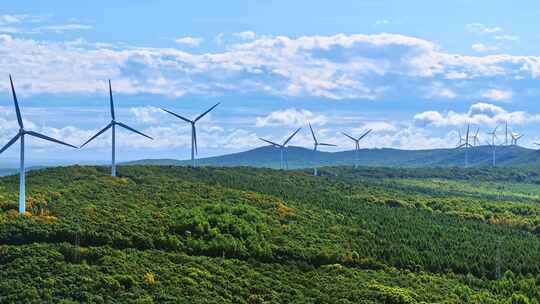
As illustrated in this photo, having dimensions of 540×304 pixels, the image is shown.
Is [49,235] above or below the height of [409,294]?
above

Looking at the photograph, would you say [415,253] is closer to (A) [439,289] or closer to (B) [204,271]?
(A) [439,289]

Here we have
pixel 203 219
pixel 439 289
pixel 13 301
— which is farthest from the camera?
pixel 203 219

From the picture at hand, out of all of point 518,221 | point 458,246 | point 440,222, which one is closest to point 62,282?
point 458,246

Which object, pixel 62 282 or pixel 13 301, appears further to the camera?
pixel 62 282

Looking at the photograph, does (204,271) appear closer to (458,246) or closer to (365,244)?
(365,244)

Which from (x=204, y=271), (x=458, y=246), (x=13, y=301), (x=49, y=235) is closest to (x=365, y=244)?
(x=458, y=246)

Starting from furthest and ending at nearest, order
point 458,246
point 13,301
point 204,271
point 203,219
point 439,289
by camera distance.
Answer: point 458,246, point 203,219, point 439,289, point 204,271, point 13,301
